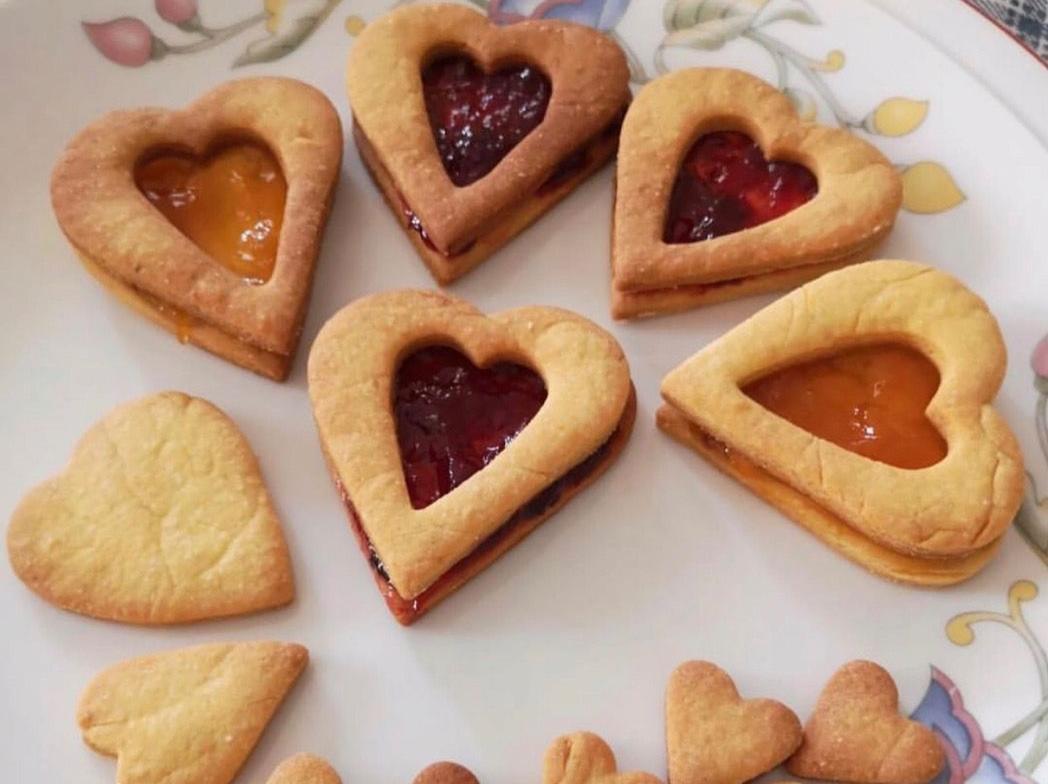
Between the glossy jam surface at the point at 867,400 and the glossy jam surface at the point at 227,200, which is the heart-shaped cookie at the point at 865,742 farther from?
the glossy jam surface at the point at 227,200

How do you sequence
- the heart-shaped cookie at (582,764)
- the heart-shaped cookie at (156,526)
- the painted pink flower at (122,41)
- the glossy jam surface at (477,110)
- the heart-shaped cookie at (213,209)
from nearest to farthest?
the heart-shaped cookie at (582,764) < the heart-shaped cookie at (156,526) < the heart-shaped cookie at (213,209) < the glossy jam surface at (477,110) < the painted pink flower at (122,41)

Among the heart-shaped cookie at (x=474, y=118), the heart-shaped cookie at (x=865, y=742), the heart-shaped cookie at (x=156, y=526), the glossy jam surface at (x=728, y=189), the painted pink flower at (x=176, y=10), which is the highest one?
the painted pink flower at (x=176, y=10)

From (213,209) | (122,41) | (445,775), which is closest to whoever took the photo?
(445,775)

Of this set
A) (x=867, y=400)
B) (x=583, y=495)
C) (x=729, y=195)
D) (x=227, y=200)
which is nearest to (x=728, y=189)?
(x=729, y=195)

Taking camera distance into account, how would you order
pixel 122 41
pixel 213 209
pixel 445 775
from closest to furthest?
pixel 445 775 → pixel 213 209 → pixel 122 41

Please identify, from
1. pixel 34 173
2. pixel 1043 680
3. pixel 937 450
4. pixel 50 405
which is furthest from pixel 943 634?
pixel 34 173

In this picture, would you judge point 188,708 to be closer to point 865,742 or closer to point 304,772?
point 304,772

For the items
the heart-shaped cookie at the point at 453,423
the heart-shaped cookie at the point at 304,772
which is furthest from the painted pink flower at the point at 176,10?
the heart-shaped cookie at the point at 304,772
